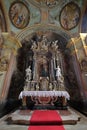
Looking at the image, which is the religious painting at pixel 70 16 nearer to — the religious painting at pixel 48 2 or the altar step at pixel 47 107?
the religious painting at pixel 48 2

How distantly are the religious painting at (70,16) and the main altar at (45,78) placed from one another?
173cm

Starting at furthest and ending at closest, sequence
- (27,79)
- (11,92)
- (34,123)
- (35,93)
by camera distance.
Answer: (11,92), (27,79), (35,93), (34,123)

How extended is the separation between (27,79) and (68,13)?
18.8 ft

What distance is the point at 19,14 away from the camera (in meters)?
12.0

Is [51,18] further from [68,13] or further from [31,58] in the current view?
[31,58]

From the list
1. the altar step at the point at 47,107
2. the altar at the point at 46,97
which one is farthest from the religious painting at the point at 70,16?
the altar step at the point at 47,107

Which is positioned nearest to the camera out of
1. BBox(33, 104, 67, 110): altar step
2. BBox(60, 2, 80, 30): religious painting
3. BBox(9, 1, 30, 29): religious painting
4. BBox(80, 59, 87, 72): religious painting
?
BBox(33, 104, 67, 110): altar step

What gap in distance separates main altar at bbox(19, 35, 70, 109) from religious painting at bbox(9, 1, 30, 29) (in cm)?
172

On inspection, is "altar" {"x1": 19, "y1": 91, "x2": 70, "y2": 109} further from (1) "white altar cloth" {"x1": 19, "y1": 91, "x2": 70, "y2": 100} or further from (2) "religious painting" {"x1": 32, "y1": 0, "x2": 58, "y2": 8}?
(2) "religious painting" {"x1": 32, "y1": 0, "x2": 58, "y2": 8}

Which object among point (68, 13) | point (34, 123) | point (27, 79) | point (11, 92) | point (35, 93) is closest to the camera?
point (34, 123)

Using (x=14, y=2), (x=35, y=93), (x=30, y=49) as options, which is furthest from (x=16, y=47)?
(x=35, y=93)

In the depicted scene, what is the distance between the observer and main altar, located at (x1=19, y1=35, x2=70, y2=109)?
31.0 ft

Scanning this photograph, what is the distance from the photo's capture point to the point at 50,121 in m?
5.68

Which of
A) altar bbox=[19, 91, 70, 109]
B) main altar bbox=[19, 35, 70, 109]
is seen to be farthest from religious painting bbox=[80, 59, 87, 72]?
altar bbox=[19, 91, 70, 109]
